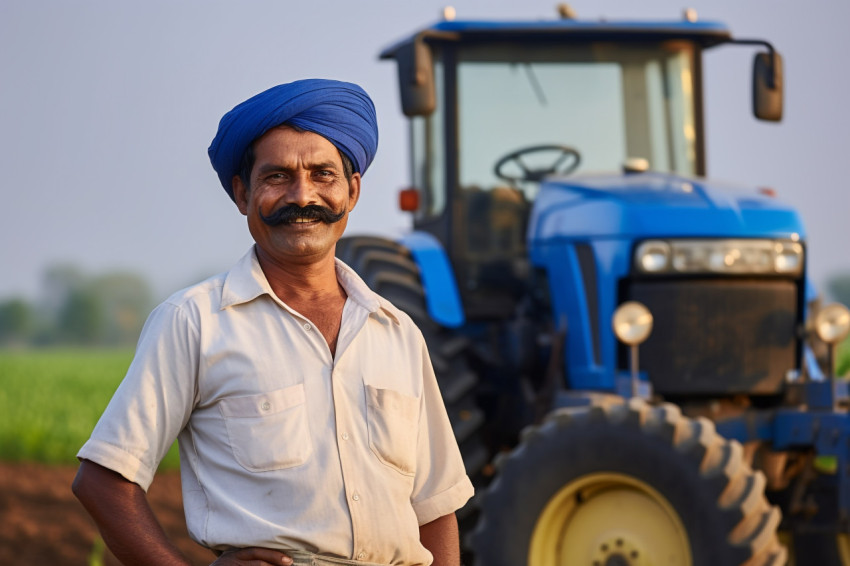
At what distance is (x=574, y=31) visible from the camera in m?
6.89

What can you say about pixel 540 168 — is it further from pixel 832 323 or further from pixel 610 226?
pixel 832 323

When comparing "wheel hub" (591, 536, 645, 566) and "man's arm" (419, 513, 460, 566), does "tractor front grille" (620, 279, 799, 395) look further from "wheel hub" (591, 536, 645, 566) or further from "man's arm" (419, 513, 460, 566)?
"man's arm" (419, 513, 460, 566)

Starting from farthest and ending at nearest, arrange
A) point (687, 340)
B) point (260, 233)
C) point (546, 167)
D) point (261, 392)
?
point (546, 167), point (687, 340), point (260, 233), point (261, 392)

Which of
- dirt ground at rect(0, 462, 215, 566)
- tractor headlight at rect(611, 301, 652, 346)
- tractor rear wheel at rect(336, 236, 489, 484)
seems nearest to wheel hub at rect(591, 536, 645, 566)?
tractor headlight at rect(611, 301, 652, 346)

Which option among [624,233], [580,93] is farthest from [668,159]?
[624,233]

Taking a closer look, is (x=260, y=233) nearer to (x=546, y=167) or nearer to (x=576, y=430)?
(x=576, y=430)

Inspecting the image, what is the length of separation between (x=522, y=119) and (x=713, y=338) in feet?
5.09

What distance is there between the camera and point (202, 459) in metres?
2.19

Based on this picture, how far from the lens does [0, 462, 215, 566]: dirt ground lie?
28.5ft

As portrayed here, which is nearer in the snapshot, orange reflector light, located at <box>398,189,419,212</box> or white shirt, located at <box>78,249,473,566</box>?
white shirt, located at <box>78,249,473,566</box>

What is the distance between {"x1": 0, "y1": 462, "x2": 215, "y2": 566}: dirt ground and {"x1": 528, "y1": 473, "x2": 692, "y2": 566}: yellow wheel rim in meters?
3.43

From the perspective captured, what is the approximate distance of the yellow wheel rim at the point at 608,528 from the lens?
511 cm

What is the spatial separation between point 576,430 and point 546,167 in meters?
2.06

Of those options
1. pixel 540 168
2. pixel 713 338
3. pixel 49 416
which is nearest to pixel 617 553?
pixel 713 338
